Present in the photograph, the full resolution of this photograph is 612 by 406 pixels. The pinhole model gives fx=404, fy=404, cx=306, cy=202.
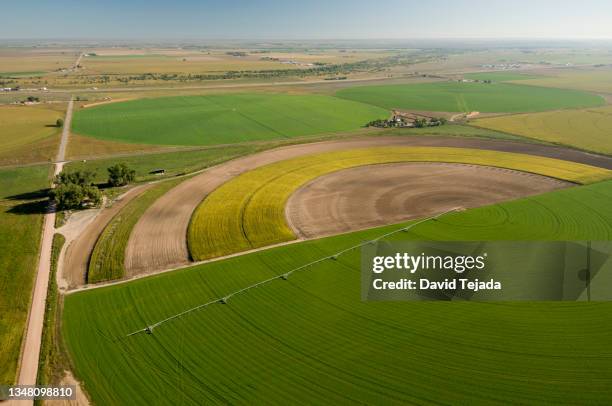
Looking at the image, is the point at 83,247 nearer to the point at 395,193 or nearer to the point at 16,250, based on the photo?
the point at 16,250

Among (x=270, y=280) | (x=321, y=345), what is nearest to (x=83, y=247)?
(x=270, y=280)

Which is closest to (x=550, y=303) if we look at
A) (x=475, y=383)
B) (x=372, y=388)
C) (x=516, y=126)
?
(x=475, y=383)

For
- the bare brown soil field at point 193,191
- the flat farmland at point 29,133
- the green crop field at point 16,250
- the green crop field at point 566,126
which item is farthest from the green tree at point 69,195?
the green crop field at point 566,126

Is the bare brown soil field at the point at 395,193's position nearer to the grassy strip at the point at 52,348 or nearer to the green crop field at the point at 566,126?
the grassy strip at the point at 52,348

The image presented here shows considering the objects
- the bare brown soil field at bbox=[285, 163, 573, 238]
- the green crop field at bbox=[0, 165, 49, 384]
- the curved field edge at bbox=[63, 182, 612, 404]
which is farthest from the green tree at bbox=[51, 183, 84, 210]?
the bare brown soil field at bbox=[285, 163, 573, 238]

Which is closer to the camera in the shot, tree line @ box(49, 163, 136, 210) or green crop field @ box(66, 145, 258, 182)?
tree line @ box(49, 163, 136, 210)

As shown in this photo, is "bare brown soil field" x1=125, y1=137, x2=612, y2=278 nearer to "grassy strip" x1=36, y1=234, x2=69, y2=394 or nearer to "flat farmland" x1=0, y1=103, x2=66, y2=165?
"grassy strip" x1=36, y1=234, x2=69, y2=394
